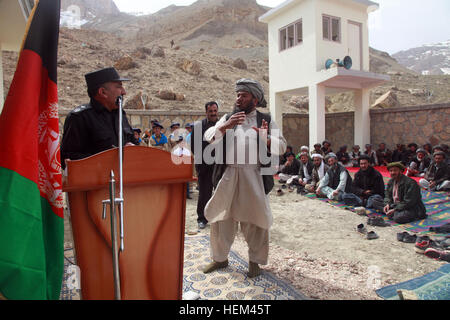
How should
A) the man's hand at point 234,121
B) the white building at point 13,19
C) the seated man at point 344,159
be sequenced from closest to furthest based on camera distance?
the man's hand at point 234,121
the white building at point 13,19
the seated man at point 344,159

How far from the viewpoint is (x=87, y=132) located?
2145mm

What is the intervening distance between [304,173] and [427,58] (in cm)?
9064

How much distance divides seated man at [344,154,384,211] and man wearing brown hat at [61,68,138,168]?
5.28m

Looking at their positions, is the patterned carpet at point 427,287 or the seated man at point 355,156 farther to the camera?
the seated man at point 355,156

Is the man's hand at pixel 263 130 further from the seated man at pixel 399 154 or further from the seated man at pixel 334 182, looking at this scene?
the seated man at pixel 399 154

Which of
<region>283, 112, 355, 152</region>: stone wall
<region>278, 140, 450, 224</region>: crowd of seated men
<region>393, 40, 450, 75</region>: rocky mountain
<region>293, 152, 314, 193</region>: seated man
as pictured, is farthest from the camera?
<region>393, 40, 450, 75</region>: rocky mountain

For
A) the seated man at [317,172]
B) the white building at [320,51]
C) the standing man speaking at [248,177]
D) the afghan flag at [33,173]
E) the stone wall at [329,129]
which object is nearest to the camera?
the afghan flag at [33,173]

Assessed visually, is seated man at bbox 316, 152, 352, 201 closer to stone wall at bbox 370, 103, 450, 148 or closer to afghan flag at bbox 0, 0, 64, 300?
stone wall at bbox 370, 103, 450, 148

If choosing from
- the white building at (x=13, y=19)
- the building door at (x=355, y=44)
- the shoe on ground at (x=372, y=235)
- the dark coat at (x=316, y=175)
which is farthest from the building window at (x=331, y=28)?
the white building at (x=13, y=19)

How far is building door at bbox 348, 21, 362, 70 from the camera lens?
36.3 feet

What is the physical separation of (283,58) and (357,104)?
3.51 metres

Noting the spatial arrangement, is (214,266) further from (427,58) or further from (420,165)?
(427,58)

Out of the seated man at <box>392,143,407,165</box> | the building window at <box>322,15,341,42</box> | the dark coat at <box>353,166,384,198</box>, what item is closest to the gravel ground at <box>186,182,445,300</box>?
the dark coat at <box>353,166,384,198</box>

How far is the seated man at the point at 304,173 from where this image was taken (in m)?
7.93
